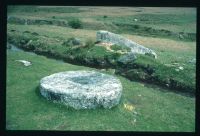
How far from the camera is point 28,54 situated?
22000 millimetres

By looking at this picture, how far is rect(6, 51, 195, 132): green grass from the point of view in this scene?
1330cm

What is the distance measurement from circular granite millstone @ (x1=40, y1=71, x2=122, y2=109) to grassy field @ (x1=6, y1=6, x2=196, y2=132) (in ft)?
1.08

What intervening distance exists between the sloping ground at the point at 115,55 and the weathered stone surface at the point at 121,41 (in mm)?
830

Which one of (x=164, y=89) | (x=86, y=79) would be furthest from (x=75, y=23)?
(x=164, y=89)

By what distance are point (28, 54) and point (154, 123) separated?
457 inches

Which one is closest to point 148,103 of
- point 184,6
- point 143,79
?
point 143,79

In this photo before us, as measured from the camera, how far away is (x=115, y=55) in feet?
70.7

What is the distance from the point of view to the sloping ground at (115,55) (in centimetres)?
1858

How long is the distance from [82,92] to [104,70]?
6399 mm

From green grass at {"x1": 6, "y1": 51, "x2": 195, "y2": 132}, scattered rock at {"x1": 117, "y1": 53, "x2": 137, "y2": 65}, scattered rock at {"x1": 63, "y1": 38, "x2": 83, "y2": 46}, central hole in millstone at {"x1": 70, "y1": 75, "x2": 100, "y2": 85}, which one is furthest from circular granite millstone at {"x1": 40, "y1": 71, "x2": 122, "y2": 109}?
scattered rock at {"x1": 63, "y1": 38, "x2": 83, "y2": 46}

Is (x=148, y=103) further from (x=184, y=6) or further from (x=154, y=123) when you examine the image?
(x=184, y=6)

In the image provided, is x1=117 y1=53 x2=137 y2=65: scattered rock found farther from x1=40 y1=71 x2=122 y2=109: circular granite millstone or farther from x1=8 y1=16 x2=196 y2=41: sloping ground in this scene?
x1=40 y1=71 x2=122 y2=109: circular granite millstone
